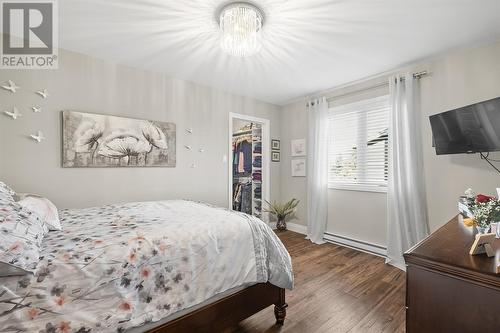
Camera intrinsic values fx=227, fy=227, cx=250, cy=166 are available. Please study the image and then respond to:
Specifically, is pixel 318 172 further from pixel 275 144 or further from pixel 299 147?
pixel 275 144

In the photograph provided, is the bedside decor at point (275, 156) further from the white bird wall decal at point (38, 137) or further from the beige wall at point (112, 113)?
the white bird wall decal at point (38, 137)

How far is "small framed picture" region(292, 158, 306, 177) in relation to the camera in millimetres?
4043

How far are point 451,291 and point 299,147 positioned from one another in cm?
332

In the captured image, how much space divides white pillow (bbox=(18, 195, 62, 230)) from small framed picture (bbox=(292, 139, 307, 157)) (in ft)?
11.2

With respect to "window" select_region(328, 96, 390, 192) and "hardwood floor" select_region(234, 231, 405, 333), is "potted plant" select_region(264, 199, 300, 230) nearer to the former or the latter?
"window" select_region(328, 96, 390, 192)

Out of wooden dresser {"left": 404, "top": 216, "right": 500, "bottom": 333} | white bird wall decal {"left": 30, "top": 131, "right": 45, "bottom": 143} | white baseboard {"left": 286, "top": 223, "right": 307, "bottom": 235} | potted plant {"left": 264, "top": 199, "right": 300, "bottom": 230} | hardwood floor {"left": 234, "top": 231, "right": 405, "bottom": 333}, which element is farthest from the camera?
potted plant {"left": 264, "top": 199, "right": 300, "bottom": 230}

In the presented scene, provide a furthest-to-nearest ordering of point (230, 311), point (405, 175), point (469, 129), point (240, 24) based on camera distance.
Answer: point (405, 175), point (469, 129), point (240, 24), point (230, 311)

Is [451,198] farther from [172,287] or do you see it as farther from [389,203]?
[172,287]

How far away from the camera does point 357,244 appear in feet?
10.8

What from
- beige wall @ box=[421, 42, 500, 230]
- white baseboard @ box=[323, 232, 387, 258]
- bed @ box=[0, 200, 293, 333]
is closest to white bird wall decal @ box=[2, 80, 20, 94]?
bed @ box=[0, 200, 293, 333]

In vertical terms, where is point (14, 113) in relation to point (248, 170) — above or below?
above

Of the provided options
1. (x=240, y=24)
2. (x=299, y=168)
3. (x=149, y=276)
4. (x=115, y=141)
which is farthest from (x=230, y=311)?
(x=299, y=168)

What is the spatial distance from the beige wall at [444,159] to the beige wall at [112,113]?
6.75ft

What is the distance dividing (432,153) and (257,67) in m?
2.29
